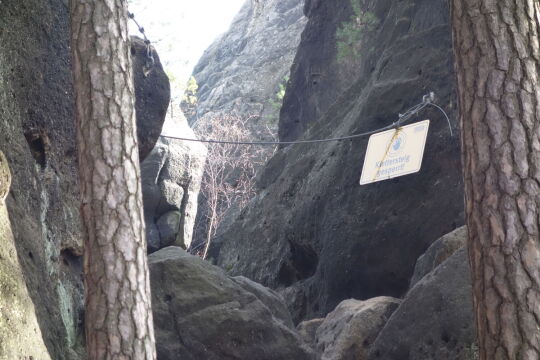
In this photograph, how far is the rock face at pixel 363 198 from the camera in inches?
344

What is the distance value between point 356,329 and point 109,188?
122 inches

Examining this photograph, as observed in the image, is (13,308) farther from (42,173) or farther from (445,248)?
(445,248)

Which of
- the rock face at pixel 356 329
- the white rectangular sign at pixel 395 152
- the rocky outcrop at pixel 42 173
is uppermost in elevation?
the rocky outcrop at pixel 42 173

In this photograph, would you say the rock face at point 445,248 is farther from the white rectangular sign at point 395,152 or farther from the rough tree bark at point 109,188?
the rough tree bark at point 109,188

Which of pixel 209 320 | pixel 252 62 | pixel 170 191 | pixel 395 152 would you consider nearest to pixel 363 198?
pixel 395 152

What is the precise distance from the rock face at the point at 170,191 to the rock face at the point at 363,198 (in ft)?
20.8

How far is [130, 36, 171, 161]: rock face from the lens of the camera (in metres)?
9.86

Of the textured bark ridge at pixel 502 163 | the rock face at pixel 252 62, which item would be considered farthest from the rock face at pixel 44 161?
the rock face at pixel 252 62

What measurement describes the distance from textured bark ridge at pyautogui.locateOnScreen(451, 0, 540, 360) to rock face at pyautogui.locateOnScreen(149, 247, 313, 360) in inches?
128

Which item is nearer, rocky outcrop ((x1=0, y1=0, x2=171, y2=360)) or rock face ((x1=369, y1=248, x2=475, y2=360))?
rocky outcrop ((x1=0, y1=0, x2=171, y2=360))

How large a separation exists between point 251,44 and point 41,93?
29629 mm

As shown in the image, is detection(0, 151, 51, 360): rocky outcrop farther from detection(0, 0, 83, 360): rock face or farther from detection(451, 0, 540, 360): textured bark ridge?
detection(451, 0, 540, 360): textured bark ridge

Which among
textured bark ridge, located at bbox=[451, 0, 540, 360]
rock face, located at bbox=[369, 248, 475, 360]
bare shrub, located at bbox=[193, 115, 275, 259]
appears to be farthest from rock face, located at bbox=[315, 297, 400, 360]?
bare shrub, located at bbox=[193, 115, 275, 259]

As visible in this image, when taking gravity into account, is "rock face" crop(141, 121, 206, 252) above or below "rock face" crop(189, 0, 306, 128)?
below
